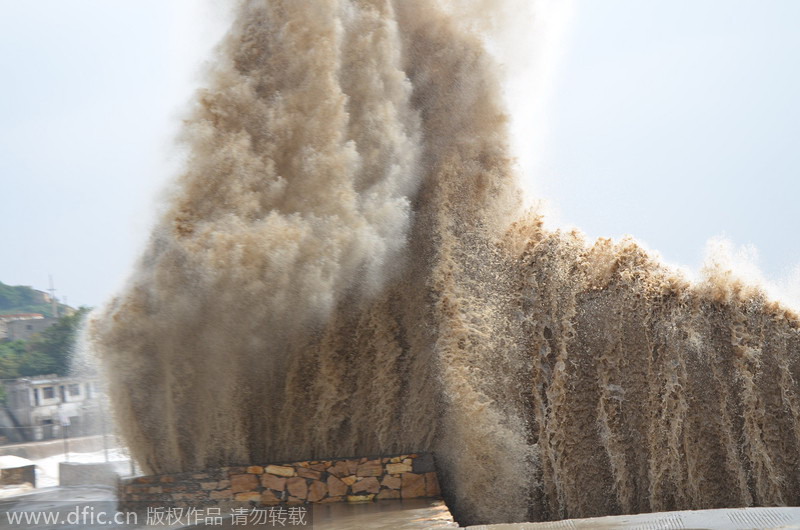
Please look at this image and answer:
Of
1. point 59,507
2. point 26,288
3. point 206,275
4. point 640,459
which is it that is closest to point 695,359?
point 640,459

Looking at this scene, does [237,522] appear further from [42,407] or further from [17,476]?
[42,407]

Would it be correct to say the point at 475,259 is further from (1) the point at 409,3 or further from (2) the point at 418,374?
(1) the point at 409,3

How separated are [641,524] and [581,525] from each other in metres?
0.43

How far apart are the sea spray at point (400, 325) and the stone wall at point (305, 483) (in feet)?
0.72

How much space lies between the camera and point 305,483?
24.6 feet

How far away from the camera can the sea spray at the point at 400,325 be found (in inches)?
275

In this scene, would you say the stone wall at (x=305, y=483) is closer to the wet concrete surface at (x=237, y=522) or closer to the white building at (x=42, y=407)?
the wet concrete surface at (x=237, y=522)

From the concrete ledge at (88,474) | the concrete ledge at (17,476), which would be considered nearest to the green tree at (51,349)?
the concrete ledge at (17,476)

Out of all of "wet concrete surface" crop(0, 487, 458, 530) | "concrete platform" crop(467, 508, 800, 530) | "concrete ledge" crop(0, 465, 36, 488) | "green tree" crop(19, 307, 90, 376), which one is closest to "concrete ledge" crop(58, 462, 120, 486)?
"wet concrete surface" crop(0, 487, 458, 530)

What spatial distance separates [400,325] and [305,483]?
74.9 inches

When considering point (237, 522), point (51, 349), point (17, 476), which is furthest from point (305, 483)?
point (51, 349)

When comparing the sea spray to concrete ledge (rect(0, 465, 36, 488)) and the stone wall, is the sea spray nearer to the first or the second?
the stone wall

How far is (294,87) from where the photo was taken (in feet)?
25.9

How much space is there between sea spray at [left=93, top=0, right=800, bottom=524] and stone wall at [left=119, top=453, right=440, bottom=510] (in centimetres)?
22
